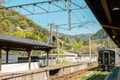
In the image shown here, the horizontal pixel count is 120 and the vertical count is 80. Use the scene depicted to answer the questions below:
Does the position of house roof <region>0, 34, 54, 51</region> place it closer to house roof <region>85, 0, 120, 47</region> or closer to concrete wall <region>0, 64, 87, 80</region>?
concrete wall <region>0, 64, 87, 80</region>

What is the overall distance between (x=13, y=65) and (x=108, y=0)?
15.2 metres

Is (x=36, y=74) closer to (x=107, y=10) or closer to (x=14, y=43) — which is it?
(x=14, y=43)

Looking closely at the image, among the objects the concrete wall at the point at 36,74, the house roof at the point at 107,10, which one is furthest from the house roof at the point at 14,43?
the house roof at the point at 107,10

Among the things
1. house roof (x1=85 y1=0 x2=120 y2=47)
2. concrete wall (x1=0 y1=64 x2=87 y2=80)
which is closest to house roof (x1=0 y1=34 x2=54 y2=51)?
concrete wall (x1=0 y1=64 x2=87 y2=80)

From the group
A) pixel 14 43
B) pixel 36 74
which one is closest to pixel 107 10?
pixel 14 43

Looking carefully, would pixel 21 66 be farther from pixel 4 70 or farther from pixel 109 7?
pixel 109 7

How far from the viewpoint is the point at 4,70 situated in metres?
20.7

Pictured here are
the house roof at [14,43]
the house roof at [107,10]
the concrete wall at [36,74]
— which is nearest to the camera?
the house roof at [107,10]

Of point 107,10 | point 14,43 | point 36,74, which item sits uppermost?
point 107,10

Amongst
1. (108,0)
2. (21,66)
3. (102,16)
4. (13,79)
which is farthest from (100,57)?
(108,0)

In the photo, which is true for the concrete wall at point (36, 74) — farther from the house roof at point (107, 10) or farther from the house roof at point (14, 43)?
the house roof at point (107, 10)

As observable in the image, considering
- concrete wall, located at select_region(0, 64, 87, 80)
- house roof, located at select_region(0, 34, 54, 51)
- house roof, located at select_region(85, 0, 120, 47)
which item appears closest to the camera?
house roof, located at select_region(85, 0, 120, 47)

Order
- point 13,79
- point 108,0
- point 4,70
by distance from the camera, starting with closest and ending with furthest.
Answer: point 108,0 < point 13,79 < point 4,70

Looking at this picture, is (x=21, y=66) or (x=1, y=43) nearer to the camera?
(x=1, y=43)
